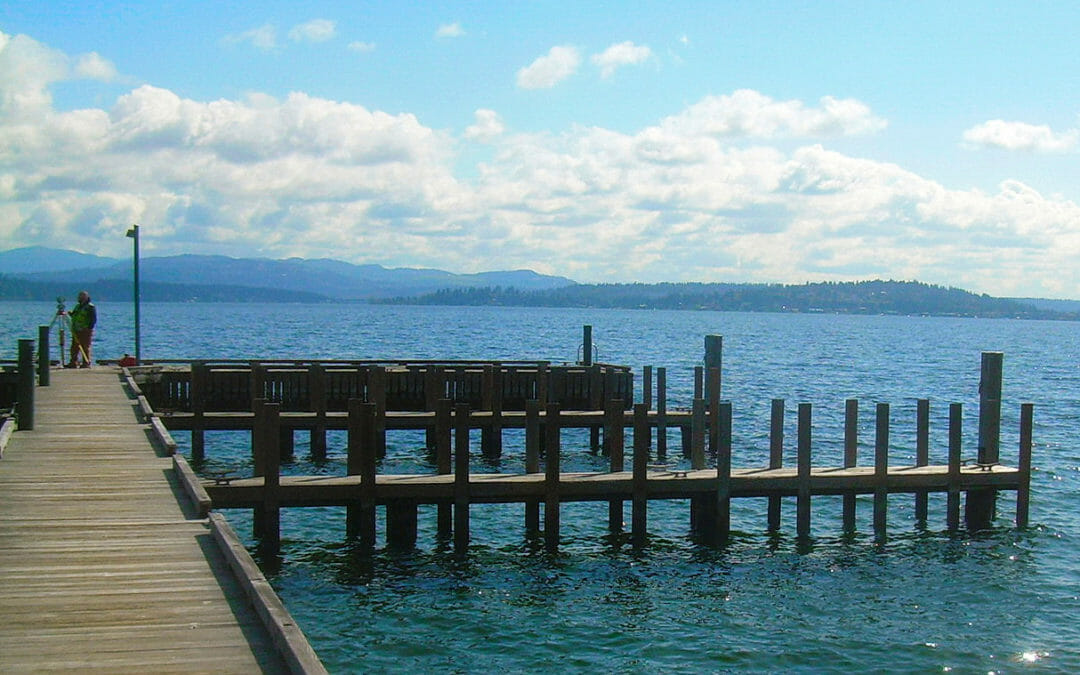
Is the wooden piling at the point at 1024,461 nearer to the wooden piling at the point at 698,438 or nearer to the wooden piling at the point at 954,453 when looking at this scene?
the wooden piling at the point at 954,453

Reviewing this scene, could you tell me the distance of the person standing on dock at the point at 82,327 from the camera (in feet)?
95.0

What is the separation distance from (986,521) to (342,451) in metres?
17.3

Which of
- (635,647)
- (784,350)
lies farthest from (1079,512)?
(784,350)

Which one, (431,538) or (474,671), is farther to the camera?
(431,538)

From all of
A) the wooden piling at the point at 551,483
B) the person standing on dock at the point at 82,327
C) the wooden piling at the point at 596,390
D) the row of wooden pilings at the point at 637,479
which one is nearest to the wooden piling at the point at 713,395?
the row of wooden pilings at the point at 637,479

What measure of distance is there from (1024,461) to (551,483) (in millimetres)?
9093

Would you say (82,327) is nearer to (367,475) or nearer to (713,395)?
(367,475)

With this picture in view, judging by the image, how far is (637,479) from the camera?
59.2 ft

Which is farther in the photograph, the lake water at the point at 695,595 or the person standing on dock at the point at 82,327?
the person standing on dock at the point at 82,327

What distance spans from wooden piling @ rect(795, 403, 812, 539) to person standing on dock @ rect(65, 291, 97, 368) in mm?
18867

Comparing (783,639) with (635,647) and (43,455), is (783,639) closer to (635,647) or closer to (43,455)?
(635,647)

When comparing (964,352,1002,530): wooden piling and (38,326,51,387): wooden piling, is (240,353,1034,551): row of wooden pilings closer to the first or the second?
(964,352,1002,530): wooden piling

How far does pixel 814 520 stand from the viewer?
22.0 meters

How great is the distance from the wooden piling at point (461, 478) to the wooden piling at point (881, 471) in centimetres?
726
